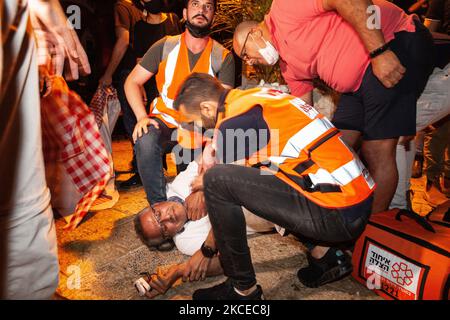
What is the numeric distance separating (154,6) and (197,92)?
201cm

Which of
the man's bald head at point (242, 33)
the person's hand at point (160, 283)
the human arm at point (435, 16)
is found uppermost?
the human arm at point (435, 16)

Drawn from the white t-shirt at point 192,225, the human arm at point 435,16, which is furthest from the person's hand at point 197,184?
the human arm at point 435,16

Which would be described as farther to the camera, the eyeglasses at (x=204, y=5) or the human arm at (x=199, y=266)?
the eyeglasses at (x=204, y=5)

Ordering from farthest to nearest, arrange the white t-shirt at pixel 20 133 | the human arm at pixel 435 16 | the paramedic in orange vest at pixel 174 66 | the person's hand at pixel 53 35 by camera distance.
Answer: the human arm at pixel 435 16
the paramedic in orange vest at pixel 174 66
the person's hand at pixel 53 35
the white t-shirt at pixel 20 133

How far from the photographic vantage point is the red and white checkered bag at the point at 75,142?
7.63 feet

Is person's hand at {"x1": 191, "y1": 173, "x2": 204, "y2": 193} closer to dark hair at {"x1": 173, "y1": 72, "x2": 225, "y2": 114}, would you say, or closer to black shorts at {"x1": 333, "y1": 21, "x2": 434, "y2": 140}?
dark hair at {"x1": 173, "y1": 72, "x2": 225, "y2": 114}

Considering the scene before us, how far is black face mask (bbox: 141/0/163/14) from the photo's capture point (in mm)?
3337

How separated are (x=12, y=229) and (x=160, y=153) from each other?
1.76 m

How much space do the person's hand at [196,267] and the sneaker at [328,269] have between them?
553 millimetres

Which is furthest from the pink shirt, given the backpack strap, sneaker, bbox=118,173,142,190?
sneaker, bbox=118,173,142,190

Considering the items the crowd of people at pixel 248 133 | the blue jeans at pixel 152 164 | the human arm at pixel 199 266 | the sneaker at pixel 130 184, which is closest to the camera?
the crowd of people at pixel 248 133

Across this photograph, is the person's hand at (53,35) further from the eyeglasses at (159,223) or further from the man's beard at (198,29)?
the man's beard at (198,29)

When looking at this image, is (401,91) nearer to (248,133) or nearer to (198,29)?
(248,133)

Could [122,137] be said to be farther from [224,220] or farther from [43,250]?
[43,250]
